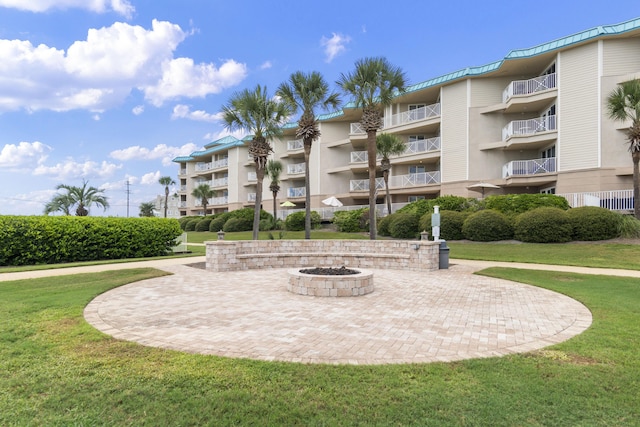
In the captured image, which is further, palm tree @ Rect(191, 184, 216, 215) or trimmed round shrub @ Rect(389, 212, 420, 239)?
palm tree @ Rect(191, 184, 216, 215)

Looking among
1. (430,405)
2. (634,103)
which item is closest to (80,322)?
(430,405)

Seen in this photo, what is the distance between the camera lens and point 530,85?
24266mm

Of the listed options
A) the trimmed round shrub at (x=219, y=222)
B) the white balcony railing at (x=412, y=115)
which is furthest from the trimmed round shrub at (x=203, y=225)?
the white balcony railing at (x=412, y=115)

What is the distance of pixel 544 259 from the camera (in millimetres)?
15086

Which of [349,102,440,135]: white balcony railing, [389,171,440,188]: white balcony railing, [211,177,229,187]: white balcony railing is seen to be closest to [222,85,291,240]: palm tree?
[349,102,440,135]: white balcony railing

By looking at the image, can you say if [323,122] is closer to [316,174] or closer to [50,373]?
[316,174]

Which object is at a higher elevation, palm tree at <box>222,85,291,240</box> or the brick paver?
palm tree at <box>222,85,291,240</box>

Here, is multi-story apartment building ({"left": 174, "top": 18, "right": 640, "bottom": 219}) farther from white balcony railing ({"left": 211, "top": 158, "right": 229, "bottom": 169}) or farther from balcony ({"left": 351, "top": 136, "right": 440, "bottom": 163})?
white balcony railing ({"left": 211, "top": 158, "right": 229, "bottom": 169})

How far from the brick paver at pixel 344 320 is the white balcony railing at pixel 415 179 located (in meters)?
19.7

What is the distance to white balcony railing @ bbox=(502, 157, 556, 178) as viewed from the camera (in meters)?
23.0

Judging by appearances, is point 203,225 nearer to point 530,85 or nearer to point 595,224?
point 530,85

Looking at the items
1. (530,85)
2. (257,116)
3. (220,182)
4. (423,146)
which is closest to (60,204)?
(220,182)

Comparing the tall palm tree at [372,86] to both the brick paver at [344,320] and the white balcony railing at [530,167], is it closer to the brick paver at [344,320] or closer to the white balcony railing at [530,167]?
the brick paver at [344,320]

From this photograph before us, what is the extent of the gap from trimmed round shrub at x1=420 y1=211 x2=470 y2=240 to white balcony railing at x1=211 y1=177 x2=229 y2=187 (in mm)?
33948
